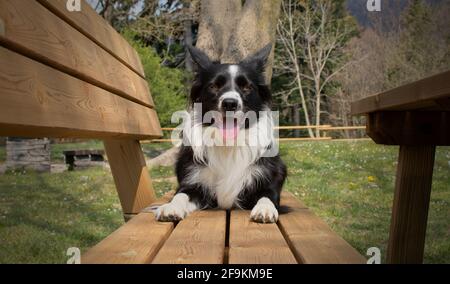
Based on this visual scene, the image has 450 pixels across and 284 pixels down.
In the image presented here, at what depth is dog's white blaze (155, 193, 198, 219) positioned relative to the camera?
218cm

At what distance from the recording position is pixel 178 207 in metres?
2.28

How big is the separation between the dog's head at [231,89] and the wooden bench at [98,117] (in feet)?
1.63

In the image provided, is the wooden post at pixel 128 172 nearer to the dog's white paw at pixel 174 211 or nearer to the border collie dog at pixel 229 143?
the border collie dog at pixel 229 143

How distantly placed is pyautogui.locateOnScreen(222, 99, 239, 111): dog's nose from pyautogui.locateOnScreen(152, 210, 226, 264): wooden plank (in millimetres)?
688

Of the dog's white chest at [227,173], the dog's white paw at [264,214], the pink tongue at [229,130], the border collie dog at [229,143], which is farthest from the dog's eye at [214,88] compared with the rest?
the dog's white paw at [264,214]

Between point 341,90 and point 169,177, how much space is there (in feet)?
16.1

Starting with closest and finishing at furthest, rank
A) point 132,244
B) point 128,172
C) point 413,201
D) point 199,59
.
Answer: point 132,244 < point 413,201 < point 199,59 < point 128,172

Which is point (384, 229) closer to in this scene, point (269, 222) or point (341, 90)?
point (269, 222)

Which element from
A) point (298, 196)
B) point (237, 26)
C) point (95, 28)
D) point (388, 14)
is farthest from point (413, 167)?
point (388, 14)

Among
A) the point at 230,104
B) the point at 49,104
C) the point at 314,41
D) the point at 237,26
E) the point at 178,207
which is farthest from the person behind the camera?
the point at 314,41

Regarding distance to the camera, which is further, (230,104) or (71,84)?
(230,104)

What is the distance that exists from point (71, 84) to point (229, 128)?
122 centimetres

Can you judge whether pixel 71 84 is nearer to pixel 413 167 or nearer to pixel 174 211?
Result: pixel 174 211

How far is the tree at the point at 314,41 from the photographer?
952 cm
